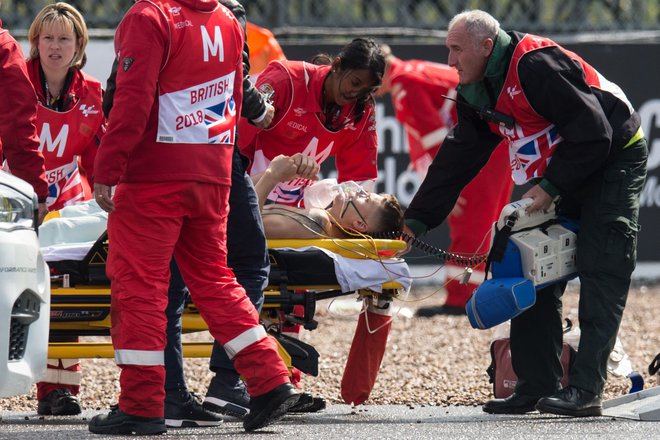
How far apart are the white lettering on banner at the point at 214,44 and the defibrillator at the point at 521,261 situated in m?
1.45

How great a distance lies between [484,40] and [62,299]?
6.57 feet

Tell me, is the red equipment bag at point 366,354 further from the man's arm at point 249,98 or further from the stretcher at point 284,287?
the man's arm at point 249,98

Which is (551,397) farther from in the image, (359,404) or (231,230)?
(231,230)

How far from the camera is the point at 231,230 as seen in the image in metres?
5.90

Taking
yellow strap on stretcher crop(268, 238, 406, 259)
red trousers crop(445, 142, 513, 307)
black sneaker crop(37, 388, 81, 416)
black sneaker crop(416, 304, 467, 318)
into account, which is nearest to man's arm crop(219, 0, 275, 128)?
yellow strap on stretcher crop(268, 238, 406, 259)

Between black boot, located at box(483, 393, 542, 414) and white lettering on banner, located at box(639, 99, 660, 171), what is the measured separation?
5393 millimetres

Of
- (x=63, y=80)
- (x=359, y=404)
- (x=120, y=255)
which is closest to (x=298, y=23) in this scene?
(x=63, y=80)

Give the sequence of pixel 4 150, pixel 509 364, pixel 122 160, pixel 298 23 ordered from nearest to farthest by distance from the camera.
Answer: pixel 122 160 < pixel 4 150 < pixel 509 364 < pixel 298 23

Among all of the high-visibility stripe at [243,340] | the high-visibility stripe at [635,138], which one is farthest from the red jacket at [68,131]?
the high-visibility stripe at [635,138]

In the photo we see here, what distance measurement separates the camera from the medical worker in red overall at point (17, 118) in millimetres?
5789

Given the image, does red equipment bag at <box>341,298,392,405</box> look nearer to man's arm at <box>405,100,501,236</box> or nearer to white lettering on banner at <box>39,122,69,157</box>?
man's arm at <box>405,100,501,236</box>

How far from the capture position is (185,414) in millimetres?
5801

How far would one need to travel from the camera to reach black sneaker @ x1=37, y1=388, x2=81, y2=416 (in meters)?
6.34

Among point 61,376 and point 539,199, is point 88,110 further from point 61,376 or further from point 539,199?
point 539,199
